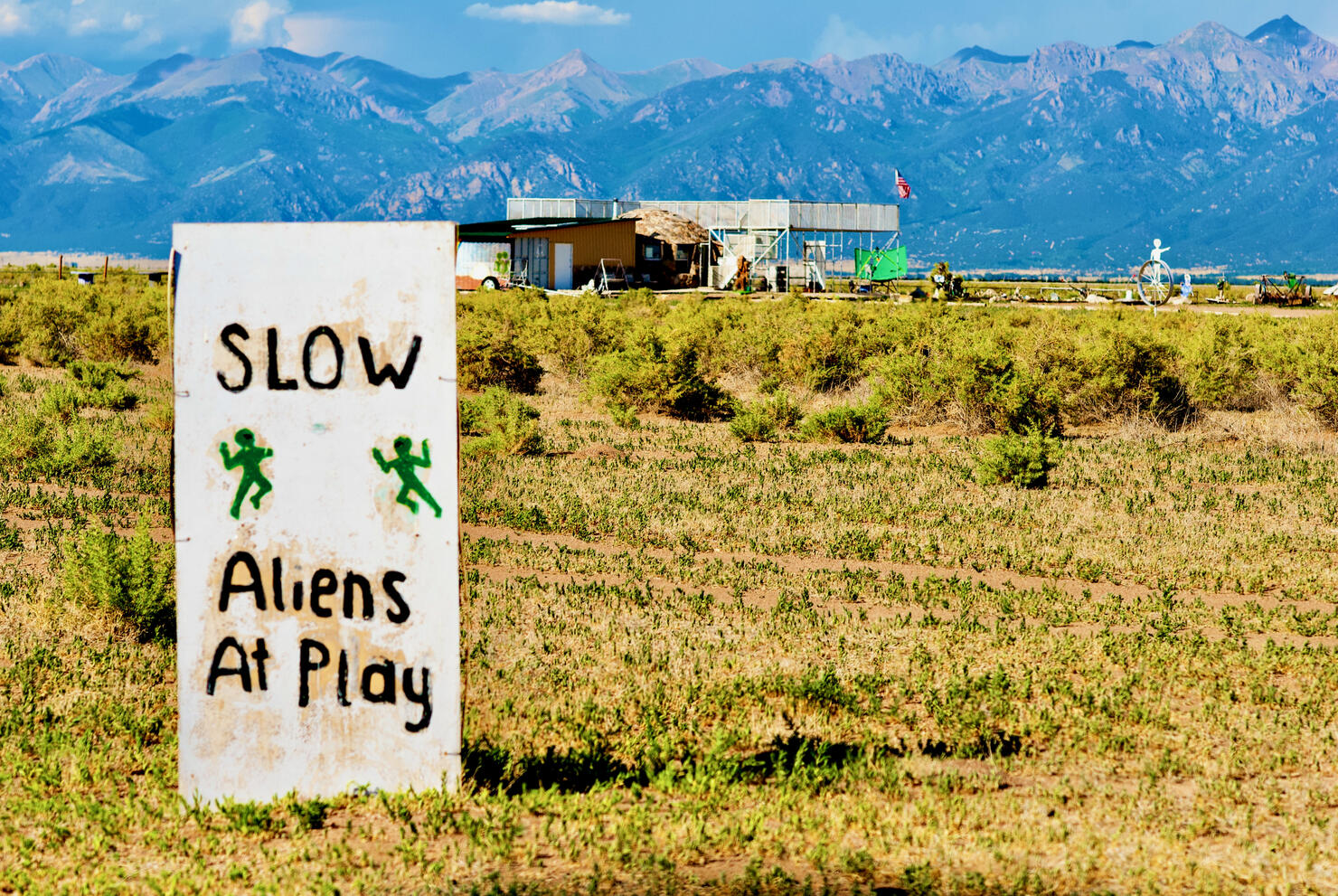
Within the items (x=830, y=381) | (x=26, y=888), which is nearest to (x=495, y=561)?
(x=26, y=888)

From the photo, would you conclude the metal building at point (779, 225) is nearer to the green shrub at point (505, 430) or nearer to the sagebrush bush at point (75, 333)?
the sagebrush bush at point (75, 333)

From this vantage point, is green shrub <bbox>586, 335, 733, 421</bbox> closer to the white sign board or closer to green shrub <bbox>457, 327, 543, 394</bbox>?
green shrub <bbox>457, 327, 543, 394</bbox>

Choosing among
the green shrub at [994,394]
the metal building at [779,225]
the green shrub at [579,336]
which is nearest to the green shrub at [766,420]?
the green shrub at [994,394]

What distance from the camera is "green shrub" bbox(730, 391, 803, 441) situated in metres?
16.6

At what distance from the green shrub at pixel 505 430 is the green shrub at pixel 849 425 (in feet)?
11.7

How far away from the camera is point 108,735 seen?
19.3 feet

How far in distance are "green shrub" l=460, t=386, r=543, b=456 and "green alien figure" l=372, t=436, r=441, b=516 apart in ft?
33.4

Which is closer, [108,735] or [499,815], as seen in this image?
[499,815]

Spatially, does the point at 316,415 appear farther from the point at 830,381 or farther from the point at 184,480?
the point at 830,381

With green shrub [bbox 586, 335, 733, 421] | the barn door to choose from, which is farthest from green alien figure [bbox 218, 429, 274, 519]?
the barn door

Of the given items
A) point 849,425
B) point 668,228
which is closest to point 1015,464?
point 849,425

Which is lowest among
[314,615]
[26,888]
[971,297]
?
[26,888]

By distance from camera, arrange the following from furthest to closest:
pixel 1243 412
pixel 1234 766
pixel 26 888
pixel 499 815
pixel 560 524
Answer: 1. pixel 1243 412
2. pixel 560 524
3. pixel 1234 766
4. pixel 499 815
5. pixel 26 888

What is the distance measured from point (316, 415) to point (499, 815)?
5.35ft
